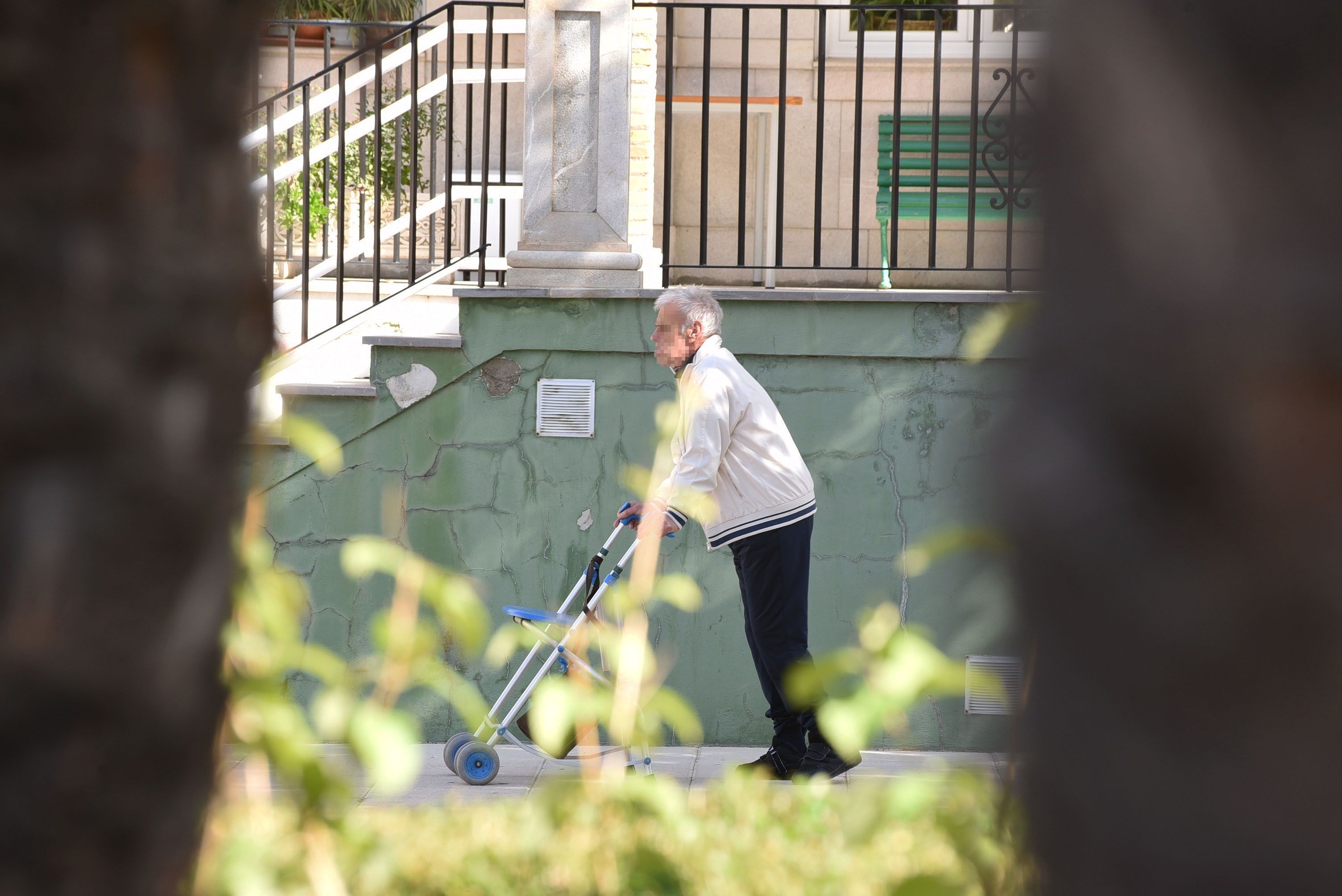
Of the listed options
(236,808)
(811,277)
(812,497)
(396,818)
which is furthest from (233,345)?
(811,277)

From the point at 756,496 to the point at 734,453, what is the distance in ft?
0.64

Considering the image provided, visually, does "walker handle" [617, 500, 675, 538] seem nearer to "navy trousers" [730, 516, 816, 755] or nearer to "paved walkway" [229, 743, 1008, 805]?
"navy trousers" [730, 516, 816, 755]

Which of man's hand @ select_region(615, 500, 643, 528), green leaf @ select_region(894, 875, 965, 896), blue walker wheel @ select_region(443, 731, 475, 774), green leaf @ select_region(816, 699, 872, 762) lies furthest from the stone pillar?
green leaf @ select_region(894, 875, 965, 896)

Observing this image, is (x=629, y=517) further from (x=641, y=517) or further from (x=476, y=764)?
(x=476, y=764)

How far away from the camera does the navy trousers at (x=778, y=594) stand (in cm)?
488

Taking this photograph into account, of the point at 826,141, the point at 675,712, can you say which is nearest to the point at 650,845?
the point at 675,712

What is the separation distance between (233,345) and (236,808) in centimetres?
106

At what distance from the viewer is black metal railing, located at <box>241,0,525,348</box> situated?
5754 millimetres

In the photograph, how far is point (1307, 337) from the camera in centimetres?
43

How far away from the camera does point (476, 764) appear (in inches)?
195

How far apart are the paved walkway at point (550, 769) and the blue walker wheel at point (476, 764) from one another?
0.15 ft

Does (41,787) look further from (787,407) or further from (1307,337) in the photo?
(787,407)

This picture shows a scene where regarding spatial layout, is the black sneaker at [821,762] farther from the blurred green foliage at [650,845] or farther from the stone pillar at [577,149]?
the stone pillar at [577,149]

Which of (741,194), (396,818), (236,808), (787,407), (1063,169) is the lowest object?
(396,818)
